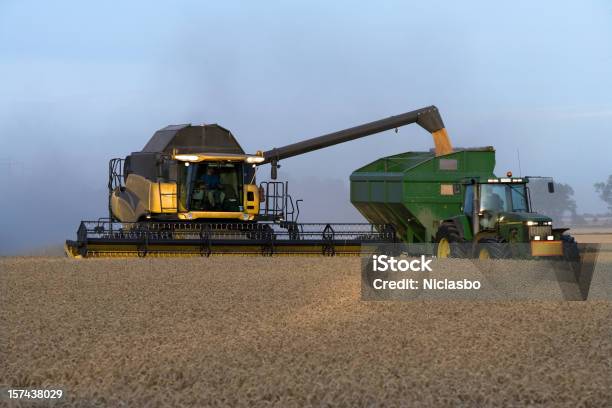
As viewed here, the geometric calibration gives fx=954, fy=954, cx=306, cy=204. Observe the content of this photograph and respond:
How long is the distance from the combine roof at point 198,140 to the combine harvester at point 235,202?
23 mm

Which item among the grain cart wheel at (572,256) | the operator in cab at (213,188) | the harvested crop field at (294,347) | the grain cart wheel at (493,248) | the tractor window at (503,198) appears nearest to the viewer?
the harvested crop field at (294,347)

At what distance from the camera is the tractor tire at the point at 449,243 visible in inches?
677

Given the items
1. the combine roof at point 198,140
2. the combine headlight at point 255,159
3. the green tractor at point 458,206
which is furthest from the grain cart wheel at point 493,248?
the combine roof at point 198,140

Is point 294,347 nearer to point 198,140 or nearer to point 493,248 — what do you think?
point 493,248

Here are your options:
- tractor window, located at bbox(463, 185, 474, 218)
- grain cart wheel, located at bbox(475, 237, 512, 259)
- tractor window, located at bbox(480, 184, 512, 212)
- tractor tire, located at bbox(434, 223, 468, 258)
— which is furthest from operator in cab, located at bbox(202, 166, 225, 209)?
grain cart wheel, located at bbox(475, 237, 512, 259)

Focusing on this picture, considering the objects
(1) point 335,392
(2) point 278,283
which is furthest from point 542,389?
(2) point 278,283

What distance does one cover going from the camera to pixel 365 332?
954cm

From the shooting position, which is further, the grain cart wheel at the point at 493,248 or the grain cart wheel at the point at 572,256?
the grain cart wheel at the point at 572,256

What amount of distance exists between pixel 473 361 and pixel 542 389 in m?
1.03

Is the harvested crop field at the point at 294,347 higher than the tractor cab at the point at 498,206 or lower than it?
lower

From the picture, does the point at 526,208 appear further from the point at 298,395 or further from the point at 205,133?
the point at 298,395

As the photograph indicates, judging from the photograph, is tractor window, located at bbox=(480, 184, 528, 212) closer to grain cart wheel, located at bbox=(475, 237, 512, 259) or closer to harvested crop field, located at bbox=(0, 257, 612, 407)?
grain cart wheel, located at bbox=(475, 237, 512, 259)

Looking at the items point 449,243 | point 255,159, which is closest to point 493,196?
point 449,243

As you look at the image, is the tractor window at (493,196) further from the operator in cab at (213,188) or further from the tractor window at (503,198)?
the operator in cab at (213,188)
